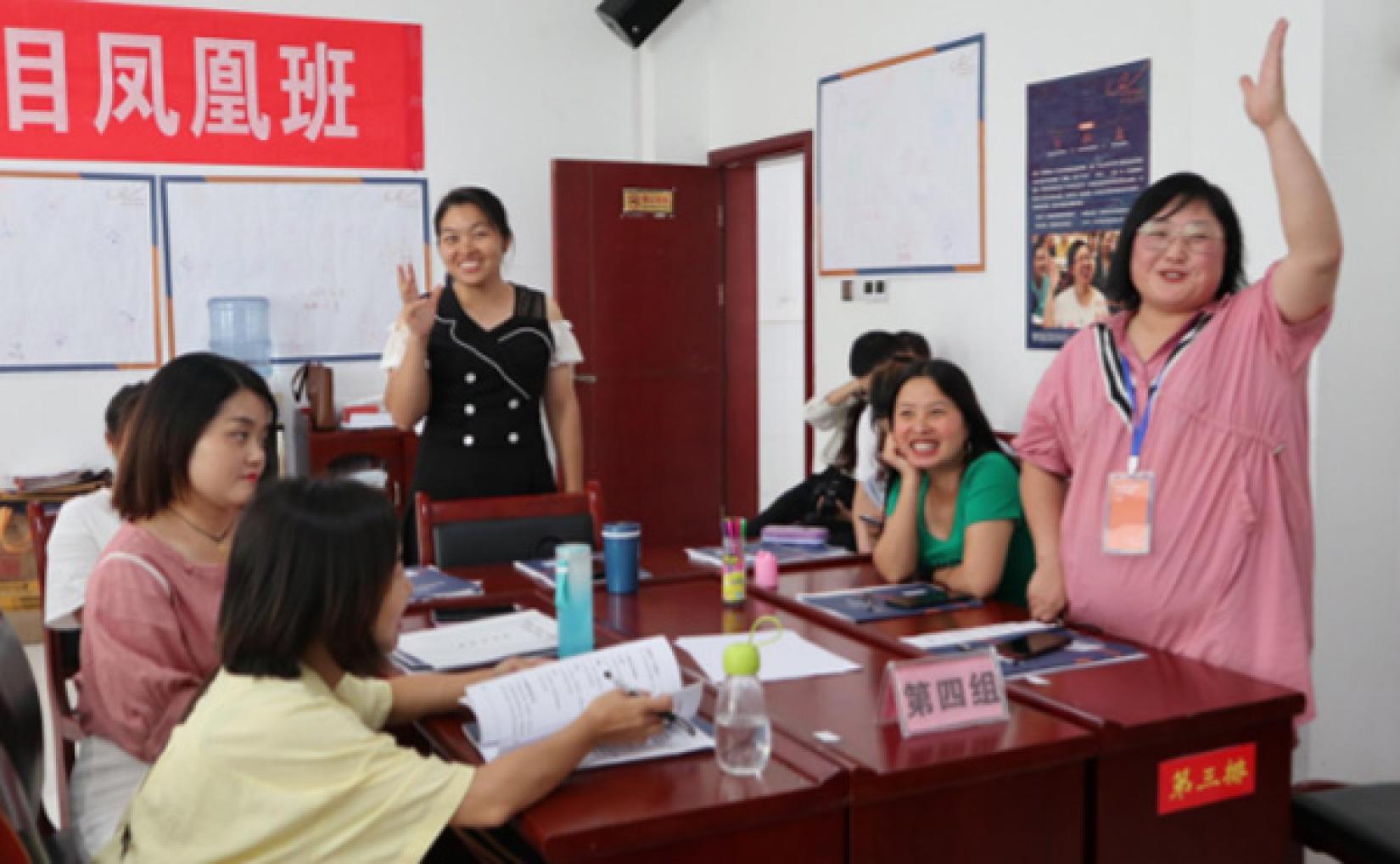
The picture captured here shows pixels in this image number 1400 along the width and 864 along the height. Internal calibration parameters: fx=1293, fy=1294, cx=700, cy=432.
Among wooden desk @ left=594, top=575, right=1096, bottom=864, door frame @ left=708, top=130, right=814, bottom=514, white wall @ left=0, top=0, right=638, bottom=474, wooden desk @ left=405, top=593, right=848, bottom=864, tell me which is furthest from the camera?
door frame @ left=708, top=130, right=814, bottom=514

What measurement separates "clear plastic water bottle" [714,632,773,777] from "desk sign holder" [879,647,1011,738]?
174 mm

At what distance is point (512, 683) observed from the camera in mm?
1677

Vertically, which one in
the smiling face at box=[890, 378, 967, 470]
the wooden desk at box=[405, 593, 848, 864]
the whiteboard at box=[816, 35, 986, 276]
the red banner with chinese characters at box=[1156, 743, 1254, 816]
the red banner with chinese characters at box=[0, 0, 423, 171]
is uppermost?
the red banner with chinese characters at box=[0, 0, 423, 171]

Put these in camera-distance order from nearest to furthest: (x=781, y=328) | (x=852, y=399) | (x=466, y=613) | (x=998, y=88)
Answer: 1. (x=466, y=613)
2. (x=998, y=88)
3. (x=852, y=399)
4. (x=781, y=328)

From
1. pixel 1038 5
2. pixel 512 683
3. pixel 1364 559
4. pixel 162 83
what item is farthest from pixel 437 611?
pixel 162 83

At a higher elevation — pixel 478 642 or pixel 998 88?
pixel 998 88

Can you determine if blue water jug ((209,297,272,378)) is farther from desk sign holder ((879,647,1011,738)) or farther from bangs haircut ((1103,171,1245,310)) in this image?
desk sign holder ((879,647,1011,738))

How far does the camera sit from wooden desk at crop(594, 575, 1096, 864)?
1.54m

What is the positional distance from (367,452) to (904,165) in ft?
7.81

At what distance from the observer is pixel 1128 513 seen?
7.18 feet

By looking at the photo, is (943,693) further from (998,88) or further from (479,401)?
(998,88)

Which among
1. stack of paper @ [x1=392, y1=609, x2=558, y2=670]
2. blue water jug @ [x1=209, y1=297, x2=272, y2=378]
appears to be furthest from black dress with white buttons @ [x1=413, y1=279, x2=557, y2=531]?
blue water jug @ [x1=209, y1=297, x2=272, y2=378]

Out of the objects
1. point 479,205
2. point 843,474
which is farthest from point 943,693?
point 843,474

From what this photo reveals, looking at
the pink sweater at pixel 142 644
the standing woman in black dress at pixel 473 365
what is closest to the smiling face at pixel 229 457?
the pink sweater at pixel 142 644
